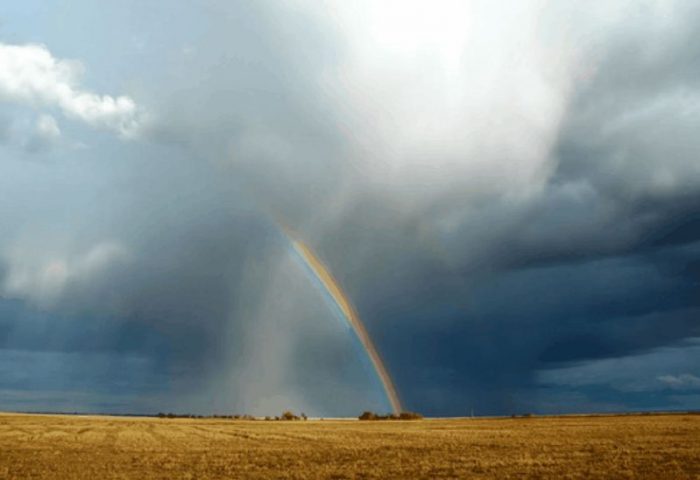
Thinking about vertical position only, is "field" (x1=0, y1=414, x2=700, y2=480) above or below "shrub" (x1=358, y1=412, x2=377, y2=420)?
below

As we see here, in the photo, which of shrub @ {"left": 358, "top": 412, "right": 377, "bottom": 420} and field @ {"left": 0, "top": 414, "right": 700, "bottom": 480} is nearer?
field @ {"left": 0, "top": 414, "right": 700, "bottom": 480}

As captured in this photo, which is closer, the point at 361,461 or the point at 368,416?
the point at 361,461

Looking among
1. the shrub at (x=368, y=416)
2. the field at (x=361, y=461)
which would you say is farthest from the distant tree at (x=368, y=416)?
the field at (x=361, y=461)

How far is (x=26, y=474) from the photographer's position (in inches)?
1109

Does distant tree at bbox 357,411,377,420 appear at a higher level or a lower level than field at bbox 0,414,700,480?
higher

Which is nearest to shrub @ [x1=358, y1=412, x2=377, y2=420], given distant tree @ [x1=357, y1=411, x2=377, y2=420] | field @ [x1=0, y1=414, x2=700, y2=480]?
distant tree @ [x1=357, y1=411, x2=377, y2=420]

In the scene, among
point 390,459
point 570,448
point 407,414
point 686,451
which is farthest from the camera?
point 407,414

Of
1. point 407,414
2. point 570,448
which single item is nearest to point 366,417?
point 407,414

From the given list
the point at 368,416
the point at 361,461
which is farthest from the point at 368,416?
the point at 361,461

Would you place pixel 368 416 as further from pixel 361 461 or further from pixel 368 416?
pixel 361 461

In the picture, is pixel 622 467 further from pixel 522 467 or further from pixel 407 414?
pixel 407 414

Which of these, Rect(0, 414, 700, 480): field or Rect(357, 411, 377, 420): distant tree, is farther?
Rect(357, 411, 377, 420): distant tree

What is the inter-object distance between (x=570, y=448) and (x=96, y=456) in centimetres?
2830

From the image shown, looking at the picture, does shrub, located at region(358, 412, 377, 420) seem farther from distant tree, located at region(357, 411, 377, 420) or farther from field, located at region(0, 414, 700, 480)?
field, located at region(0, 414, 700, 480)
